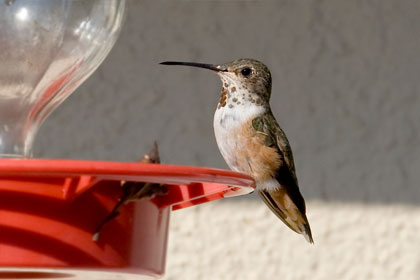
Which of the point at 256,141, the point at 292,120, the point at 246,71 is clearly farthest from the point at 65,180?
the point at 292,120

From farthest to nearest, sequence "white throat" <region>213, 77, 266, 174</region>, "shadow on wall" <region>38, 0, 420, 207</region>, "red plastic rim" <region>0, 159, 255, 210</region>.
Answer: "shadow on wall" <region>38, 0, 420, 207</region> < "white throat" <region>213, 77, 266, 174</region> < "red plastic rim" <region>0, 159, 255, 210</region>

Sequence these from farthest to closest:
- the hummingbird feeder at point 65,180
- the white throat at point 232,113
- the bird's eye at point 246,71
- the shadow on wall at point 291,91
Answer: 1. the shadow on wall at point 291,91
2. the bird's eye at point 246,71
3. the white throat at point 232,113
4. the hummingbird feeder at point 65,180

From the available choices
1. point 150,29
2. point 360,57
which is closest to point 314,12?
point 360,57

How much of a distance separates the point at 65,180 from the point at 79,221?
7 cm

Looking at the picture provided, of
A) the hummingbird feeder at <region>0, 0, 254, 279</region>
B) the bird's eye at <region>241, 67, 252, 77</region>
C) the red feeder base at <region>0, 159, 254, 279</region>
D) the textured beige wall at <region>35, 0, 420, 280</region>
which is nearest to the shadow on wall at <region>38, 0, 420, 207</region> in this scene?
the textured beige wall at <region>35, 0, 420, 280</region>

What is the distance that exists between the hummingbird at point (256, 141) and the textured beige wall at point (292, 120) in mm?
739

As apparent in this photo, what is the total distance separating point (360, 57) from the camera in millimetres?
3357

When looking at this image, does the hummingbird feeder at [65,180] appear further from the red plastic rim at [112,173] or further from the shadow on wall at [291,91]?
the shadow on wall at [291,91]

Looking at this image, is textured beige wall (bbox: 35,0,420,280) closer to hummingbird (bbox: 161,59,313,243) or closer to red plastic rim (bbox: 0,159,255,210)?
hummingbird (bbox: 161,59,313,243)

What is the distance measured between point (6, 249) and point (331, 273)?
1.89 m

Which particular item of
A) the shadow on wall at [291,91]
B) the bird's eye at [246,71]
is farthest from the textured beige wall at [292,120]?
the bird's eye at [246,71]

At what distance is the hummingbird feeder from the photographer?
1.51m

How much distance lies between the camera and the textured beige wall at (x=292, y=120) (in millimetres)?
3223

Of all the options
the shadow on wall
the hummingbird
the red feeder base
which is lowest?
the red feeder base
